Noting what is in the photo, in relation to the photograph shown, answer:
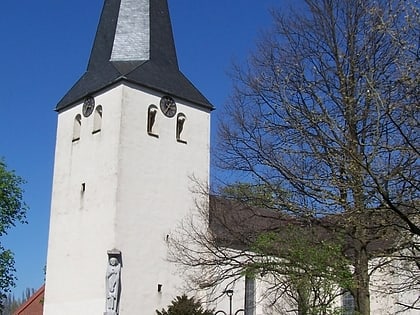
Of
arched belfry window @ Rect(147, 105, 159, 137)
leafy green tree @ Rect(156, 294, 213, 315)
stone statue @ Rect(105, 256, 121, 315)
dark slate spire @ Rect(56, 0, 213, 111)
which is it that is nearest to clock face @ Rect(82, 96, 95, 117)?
dark slate spire @ Rect(56, 0, 213, 111)

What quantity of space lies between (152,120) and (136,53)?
10.1 ft

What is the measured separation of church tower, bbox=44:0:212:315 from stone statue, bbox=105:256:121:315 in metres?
0.04

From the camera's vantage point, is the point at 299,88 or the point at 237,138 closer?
the point at 299,88

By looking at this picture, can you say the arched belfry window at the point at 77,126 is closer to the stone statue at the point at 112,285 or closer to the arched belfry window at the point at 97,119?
the arched belfry window at the point at 97,119

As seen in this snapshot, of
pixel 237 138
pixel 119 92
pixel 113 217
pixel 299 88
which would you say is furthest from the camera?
pixel 119 92

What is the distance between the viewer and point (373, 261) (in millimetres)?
14773

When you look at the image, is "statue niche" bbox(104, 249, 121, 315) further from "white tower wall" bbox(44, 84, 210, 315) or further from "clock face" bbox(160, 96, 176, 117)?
"clock face" bbox(160, 96, 176, 117)

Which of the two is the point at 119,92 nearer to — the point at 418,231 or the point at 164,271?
the point at 164,271

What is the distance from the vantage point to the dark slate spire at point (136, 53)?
89.4ft

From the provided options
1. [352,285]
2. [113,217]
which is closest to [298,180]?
[352,285]

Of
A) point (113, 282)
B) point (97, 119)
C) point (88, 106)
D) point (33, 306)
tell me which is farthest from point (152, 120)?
point (33, 306)

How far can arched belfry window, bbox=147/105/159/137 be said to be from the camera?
87.5 feet

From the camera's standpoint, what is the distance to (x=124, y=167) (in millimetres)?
25250

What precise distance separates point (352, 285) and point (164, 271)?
43.5 feet
